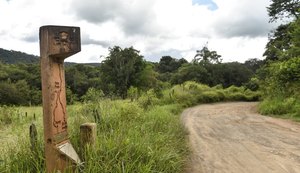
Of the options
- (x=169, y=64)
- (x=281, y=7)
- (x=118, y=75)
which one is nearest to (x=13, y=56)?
(x=169, y=64)

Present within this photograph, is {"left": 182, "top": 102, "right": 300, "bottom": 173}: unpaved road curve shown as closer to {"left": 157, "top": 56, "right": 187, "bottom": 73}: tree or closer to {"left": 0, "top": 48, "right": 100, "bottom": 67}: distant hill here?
{"left": 157, "top": 56, "right": 187, "bottom": 73}: tree

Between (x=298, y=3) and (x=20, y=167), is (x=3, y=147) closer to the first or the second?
(x=20, y=167)

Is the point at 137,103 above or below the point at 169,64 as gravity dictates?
below

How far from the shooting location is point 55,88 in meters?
3.86

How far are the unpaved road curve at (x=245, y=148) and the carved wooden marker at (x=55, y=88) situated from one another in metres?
2.87

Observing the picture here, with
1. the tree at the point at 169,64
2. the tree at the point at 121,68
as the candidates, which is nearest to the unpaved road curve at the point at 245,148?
the tree at the point at 121,68

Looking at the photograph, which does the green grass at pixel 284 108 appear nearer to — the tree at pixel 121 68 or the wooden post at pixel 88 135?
the wooden post at pixel 88 135

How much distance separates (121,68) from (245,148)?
117ft

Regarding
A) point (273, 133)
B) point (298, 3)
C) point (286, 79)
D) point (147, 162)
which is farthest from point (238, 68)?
point (147, 162)

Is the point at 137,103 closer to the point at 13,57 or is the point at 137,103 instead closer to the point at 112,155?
the point at 112,155

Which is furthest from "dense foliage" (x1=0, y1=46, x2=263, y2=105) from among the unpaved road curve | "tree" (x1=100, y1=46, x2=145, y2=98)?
the unpaved road curve

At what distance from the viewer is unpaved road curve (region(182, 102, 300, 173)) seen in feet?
20.6

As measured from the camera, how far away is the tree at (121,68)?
142 ft

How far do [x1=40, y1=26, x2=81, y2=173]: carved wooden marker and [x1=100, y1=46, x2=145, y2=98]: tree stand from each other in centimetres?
3865
